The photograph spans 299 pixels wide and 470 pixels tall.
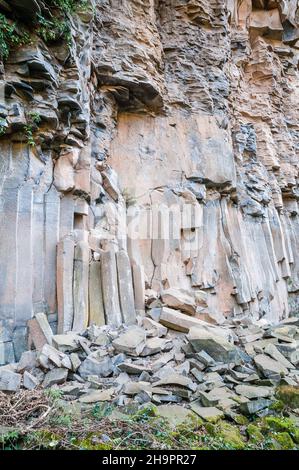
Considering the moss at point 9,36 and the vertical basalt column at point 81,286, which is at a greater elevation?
the moss at point 9,36

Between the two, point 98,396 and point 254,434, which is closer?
point 254,434

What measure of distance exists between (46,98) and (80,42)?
1851 mm

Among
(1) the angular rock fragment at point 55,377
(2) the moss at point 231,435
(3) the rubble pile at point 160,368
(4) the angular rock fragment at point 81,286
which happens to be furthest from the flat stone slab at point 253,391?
(4) the angular rock fragment at point 81,286

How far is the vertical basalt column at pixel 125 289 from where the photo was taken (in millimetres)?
6477

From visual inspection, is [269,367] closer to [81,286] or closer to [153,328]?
[153,328]

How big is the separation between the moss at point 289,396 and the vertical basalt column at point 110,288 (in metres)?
3.07

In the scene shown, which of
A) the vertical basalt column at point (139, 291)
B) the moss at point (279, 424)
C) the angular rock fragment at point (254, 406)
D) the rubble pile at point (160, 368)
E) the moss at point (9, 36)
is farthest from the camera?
the vertical basalt column at point (139, 291)

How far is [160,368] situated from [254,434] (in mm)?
1717

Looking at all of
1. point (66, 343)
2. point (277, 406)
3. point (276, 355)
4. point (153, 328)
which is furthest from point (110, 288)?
point (277, 406)

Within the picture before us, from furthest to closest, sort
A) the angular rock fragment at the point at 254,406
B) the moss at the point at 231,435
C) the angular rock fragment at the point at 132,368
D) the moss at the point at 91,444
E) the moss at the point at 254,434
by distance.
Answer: the angular rock fragment at the point at 132,368 < the angular rock fragment at the point at 254,406 < the moss at the point at 254,434 < the moss at the point at 231,435 < the moss at the point at 91,444

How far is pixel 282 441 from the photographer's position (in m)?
3.23

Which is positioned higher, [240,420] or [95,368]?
[95,368]

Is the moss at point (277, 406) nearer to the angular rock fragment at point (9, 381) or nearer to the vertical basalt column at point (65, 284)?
the angular rock fragment at point (9, 381)
